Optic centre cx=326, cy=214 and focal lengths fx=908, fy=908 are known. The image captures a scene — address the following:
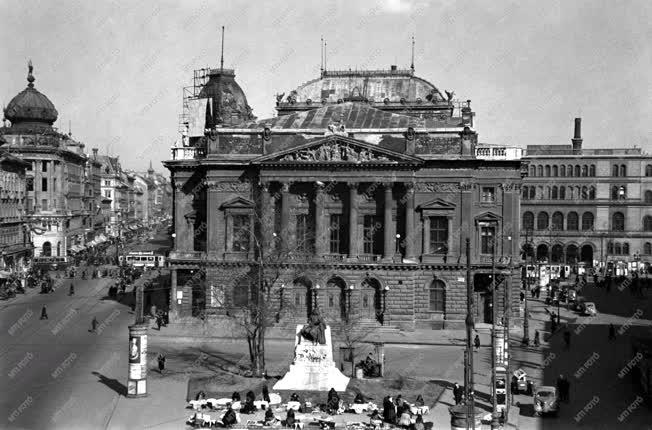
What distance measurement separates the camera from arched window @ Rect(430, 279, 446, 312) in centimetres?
7050

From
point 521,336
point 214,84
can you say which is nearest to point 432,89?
point 214,84

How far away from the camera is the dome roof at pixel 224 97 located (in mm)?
91875

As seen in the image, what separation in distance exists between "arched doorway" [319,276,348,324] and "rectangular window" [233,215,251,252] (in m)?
7.28

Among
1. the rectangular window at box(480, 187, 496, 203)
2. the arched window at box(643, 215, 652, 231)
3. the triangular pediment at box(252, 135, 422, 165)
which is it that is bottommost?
the arched window at box(643, 215, 652, 231)

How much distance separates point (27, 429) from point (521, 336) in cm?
3947

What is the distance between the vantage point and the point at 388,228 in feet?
228

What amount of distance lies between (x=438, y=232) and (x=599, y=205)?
222ft

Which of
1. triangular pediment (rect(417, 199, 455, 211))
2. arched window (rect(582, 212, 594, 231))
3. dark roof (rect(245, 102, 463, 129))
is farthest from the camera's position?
arched window (rect(582, 212, 594, 231))

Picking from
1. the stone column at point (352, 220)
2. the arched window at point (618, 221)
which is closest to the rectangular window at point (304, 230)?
the stone column at point (352, 220)

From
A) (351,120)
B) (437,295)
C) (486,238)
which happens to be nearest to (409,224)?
(437,295)

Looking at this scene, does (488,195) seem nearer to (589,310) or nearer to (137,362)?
(589,310)

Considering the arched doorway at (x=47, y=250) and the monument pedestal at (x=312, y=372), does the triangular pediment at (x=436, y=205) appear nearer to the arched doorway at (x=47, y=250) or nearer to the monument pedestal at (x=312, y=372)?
the monument pedestal at (x=312, y=372)

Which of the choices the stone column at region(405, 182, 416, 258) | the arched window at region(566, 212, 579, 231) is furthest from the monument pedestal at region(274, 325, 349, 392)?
the arched window at region(566, 212, 579, 231)

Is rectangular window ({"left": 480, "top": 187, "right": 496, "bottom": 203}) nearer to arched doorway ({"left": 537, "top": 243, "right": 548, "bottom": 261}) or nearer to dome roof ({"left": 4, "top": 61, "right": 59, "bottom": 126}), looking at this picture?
arched doorway ({"left": 537, "top": 243, "right": 548, "bottom": 261})
